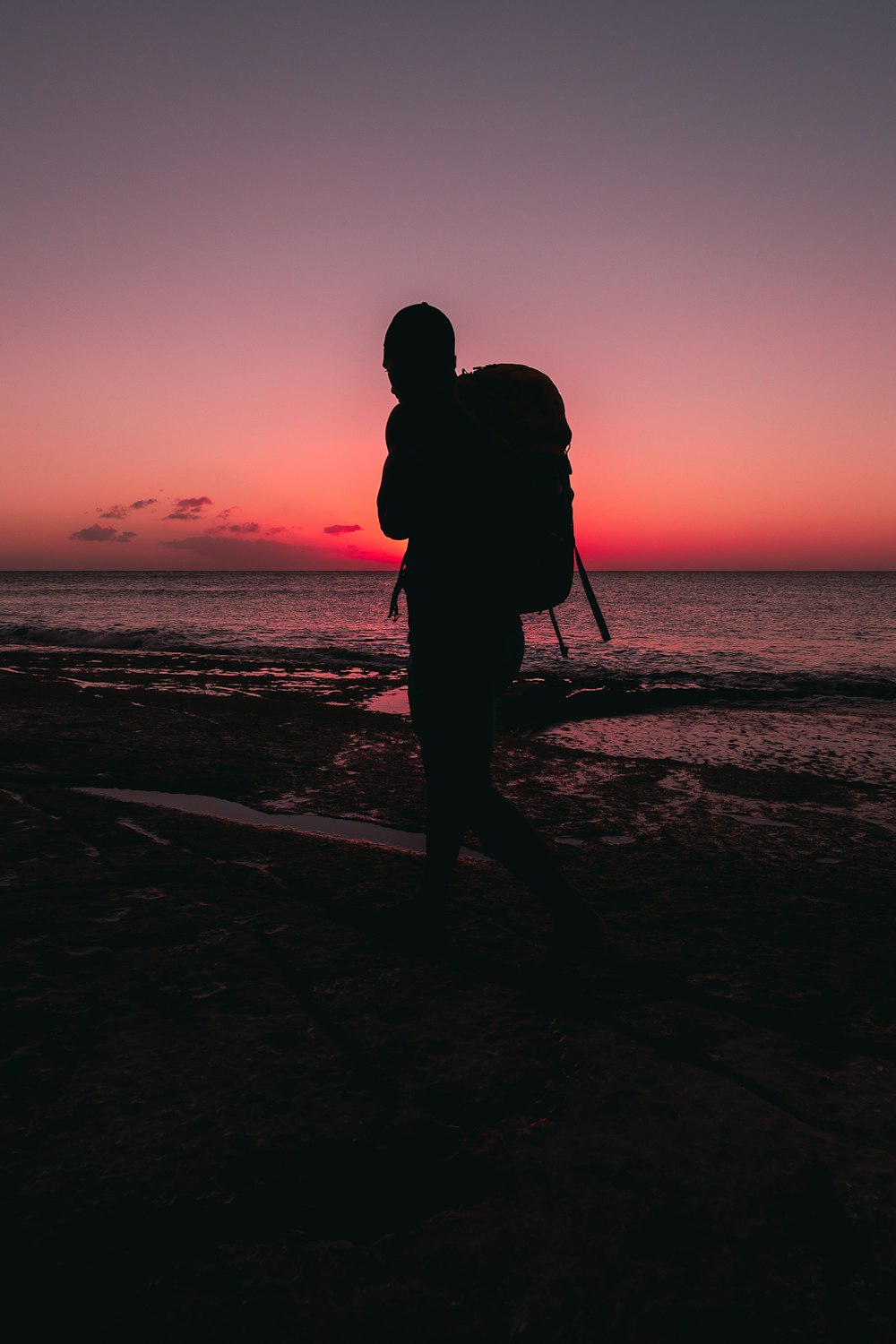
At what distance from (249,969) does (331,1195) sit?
0.92m

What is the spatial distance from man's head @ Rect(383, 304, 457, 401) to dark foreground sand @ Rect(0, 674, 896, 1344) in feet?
5.65

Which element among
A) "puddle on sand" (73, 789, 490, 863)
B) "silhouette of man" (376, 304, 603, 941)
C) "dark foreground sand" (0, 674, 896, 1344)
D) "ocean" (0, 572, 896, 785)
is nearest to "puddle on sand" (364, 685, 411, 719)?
"ocean" (0, 572, 896, 785)

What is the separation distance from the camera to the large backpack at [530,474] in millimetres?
2107

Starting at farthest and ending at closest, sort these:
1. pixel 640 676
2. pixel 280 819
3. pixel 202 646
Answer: pixel 202 646 → pixel 640 676 → pixel 280 819

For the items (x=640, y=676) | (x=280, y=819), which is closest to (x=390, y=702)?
(x=280, y=819)

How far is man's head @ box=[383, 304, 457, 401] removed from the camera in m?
2.22

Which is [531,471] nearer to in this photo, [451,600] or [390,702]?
[451,600]

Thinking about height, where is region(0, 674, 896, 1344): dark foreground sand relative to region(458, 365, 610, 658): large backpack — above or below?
below

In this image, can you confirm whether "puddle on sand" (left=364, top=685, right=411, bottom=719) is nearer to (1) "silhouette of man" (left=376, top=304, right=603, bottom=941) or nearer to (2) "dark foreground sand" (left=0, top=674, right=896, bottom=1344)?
(2) "dark foreground sand" (left=0, top=674, right=896, bottom=1344)

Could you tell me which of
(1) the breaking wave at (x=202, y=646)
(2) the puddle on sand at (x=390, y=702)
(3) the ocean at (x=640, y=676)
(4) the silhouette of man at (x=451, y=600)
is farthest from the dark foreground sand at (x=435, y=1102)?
(1) the breaking wave at (x=202, y=646)

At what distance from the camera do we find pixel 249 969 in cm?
221

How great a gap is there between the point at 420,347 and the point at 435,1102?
1.98 m

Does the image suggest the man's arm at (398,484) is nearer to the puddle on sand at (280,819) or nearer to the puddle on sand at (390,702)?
the puddle on sand at (280,819)

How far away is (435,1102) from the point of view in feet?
5.37
